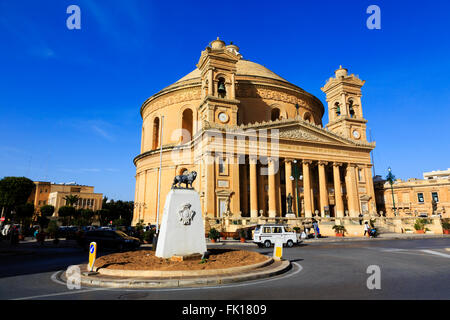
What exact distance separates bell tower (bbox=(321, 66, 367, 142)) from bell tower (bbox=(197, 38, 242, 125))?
1650cm

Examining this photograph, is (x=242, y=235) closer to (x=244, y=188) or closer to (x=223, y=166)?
(x=223, y=166)

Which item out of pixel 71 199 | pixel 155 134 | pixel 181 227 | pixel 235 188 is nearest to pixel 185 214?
pixel 181 227

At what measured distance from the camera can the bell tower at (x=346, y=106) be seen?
4053 centimetres

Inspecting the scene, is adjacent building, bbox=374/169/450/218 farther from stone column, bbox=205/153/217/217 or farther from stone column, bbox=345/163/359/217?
stone column, bbox=205/153/217/217

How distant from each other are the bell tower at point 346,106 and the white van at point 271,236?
25.1 m

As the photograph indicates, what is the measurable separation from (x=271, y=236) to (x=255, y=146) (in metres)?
14.7

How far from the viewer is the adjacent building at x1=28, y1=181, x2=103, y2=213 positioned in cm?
8422

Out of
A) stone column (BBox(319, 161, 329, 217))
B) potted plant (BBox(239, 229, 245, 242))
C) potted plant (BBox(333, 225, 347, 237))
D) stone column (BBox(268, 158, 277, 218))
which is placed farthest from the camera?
stone column (BBox(319, 161, 329, 217))

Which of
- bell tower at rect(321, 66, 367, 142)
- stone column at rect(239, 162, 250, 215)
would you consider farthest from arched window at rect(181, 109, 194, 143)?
bell tower at rect(321, 66, 367, 142)

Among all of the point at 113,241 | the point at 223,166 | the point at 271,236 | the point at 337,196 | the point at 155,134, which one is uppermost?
the point at 155,134

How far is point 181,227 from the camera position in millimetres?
10359

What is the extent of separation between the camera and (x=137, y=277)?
808 centimetres

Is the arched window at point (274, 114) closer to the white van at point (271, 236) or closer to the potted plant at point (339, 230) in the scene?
the potted plant at point (339, 230)

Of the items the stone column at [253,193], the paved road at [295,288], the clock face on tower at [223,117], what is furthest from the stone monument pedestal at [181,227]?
the clock face on tower at [223,117]
